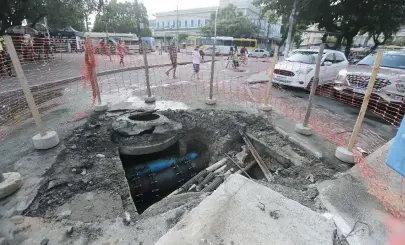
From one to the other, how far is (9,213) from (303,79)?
9328mm

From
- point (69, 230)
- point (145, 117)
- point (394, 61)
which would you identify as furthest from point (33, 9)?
point (394, 61)

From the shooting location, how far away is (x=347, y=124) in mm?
6051

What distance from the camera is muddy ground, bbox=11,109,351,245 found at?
2732 millimetres

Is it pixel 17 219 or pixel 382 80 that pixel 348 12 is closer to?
pixel 382 80

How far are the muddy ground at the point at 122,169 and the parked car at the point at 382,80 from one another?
3.79 meters

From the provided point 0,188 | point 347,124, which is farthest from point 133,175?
point 347,124

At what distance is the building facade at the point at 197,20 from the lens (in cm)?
5053

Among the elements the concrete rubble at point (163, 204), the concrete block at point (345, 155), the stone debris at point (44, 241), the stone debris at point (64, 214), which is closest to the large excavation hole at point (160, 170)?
the concrete rubble at point (163, 204)

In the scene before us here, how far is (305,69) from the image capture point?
29.0 feet

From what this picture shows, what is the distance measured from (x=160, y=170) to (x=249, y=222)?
117 inches

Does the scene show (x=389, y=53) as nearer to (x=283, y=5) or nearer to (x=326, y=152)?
(x=326, y=152)

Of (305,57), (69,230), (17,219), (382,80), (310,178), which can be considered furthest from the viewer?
(305,57)

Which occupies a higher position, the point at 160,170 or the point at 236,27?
the point at 236,27

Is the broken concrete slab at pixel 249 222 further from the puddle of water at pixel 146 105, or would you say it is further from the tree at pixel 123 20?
the tree at pixel 123 20
